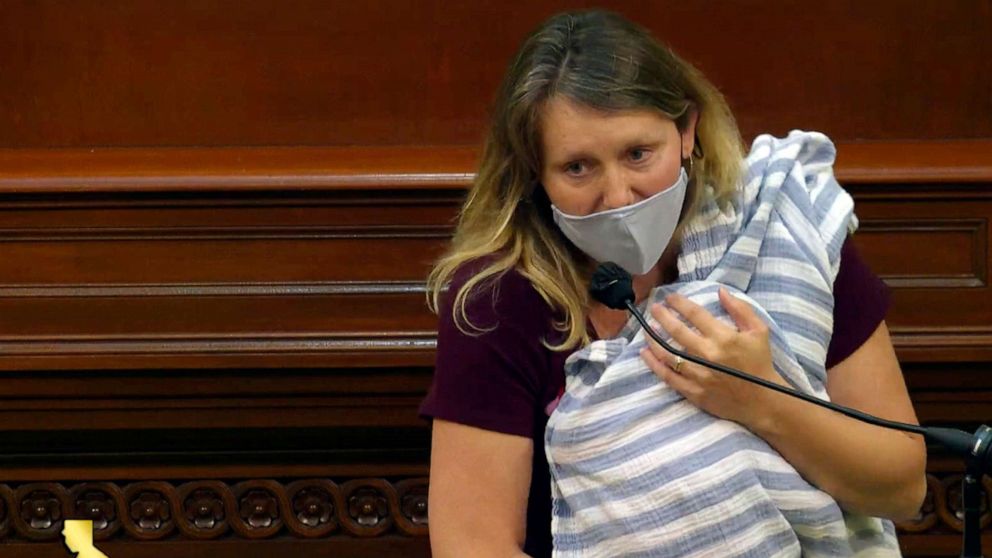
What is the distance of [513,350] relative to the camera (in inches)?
54.6

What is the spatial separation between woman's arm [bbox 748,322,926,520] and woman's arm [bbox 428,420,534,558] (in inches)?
10.1

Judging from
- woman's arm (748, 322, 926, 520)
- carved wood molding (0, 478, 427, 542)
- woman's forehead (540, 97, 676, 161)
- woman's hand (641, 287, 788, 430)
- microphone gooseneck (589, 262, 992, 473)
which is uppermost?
woman's forehead (540, 97, 676, 161)

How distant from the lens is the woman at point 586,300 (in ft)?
4.30

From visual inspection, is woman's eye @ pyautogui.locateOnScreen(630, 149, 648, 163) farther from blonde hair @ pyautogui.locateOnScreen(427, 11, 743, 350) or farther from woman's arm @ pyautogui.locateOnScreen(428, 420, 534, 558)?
woman's arm @ pyautogui.locateOnScreen(428, 420, 534, 558)

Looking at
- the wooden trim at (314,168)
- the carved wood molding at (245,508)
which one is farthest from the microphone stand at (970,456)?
the carved wood molding at (245,508)

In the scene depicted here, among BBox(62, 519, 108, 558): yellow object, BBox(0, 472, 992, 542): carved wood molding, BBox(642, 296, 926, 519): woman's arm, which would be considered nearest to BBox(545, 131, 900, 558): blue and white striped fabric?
BBox(642, 296, 926, 519): woman's arm

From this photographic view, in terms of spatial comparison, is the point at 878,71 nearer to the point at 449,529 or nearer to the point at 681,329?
the point at 681,329

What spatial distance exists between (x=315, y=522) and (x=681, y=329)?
0.93m

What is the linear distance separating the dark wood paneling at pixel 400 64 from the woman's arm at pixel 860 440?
66 cm

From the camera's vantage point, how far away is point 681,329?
1.30m

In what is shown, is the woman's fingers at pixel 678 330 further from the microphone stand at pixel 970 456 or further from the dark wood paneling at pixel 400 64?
the dark wood paneling at pixel 400 64

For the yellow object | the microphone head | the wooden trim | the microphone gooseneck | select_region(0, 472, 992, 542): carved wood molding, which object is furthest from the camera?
select_region(0, 472, 992, 542): carved wood molding

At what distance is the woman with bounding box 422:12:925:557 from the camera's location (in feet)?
4.30

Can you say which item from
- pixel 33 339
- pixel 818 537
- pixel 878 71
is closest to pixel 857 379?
pixel 818 537
